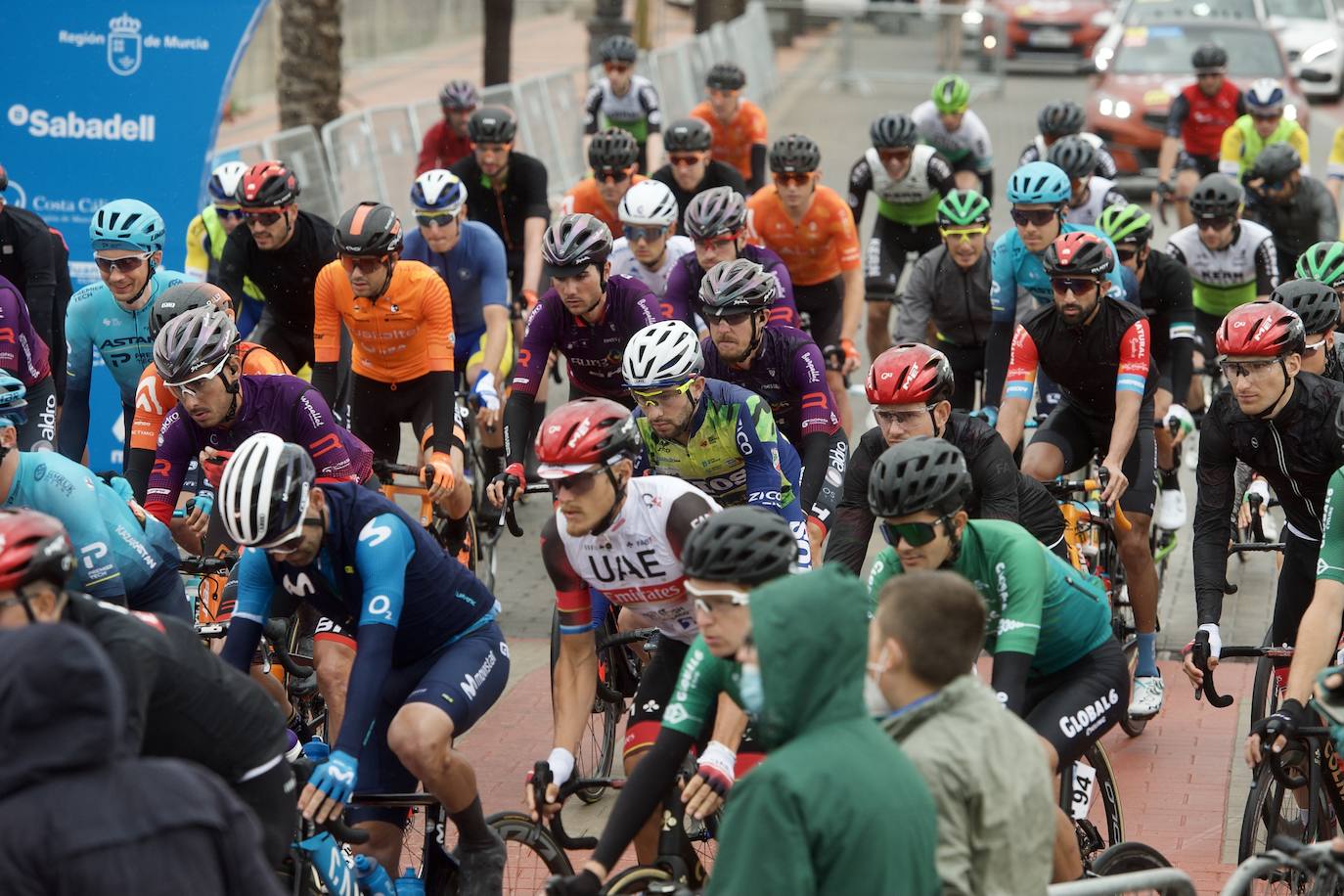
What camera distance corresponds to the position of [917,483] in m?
5.14

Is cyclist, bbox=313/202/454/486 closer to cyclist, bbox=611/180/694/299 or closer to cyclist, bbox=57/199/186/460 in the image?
cyclist, bbox=57/199/186/460

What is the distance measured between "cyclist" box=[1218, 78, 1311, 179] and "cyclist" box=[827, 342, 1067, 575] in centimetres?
963

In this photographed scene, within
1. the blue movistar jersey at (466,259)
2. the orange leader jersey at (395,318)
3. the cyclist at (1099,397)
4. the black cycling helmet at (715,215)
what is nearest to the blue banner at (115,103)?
the blue movistar jersey at (466,259)

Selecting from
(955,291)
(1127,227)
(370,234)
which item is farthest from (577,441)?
(955,291)

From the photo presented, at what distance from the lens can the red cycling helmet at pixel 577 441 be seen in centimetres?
538

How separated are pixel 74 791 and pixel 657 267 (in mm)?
7090

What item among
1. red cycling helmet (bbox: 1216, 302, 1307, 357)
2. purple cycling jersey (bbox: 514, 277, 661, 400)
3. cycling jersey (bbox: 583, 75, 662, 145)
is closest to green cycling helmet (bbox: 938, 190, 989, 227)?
purple cycling jersey (bbox: 514, 277, 661, 400)

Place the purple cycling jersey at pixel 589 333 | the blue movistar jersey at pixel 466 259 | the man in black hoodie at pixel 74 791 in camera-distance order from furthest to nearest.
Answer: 1. the blue movistar jersey at pixel 466 259
2. the purple cycling jersey at pixel 589 333
3. the man in black hoodie at pixel 74 791

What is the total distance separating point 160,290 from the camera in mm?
8789

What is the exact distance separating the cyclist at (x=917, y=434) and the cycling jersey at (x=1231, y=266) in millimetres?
4910

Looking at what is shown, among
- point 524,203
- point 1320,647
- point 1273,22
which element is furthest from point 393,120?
point 1273,22

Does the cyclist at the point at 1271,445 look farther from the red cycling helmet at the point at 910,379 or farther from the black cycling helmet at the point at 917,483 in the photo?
the black cycling helmet at the point at 917,483

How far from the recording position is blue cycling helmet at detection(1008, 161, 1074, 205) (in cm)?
946

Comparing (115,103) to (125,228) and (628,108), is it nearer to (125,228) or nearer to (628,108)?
(125,228)
